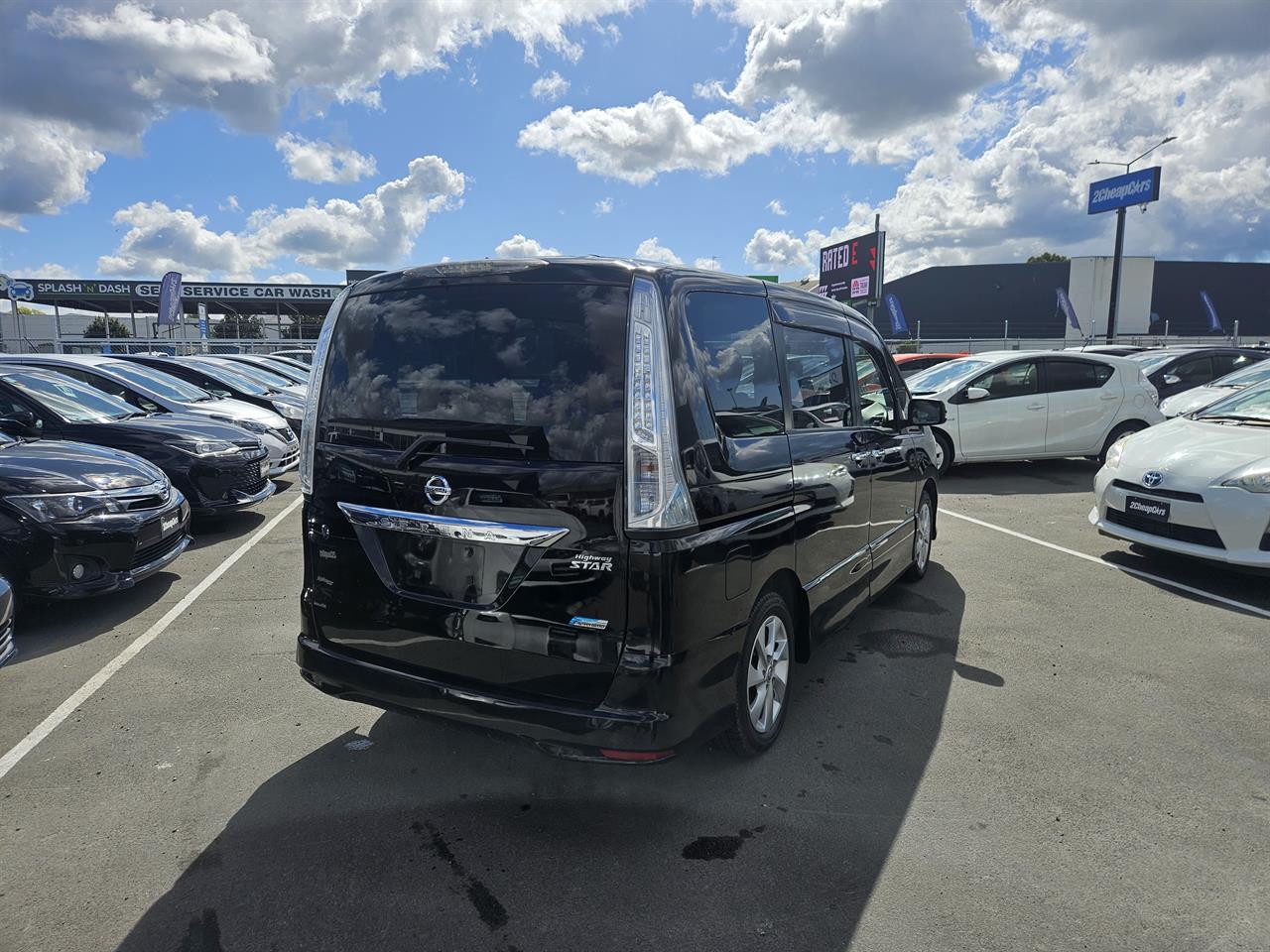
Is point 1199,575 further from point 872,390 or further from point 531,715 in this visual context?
point 531,715

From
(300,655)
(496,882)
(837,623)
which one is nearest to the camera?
(496,882)

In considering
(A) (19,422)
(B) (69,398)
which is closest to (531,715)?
(A) (19,422)

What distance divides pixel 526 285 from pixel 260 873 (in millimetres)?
2226

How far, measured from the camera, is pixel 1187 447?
20.1ft

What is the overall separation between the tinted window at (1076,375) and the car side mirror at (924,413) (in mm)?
6317

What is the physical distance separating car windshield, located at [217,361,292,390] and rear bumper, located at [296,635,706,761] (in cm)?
1211

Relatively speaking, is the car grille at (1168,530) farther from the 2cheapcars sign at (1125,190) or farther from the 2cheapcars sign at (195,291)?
the 2cheapcars sign at (195,291)

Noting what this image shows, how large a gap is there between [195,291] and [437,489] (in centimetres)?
5586

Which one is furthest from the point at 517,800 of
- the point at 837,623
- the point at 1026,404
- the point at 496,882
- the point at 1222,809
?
the point at 1026,404

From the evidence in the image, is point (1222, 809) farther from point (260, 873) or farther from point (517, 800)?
point (260, 873)

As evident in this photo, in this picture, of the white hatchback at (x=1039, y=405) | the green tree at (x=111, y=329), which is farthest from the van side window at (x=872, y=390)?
the green tree at (x=111, y=329)

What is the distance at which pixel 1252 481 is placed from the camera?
5.42 m

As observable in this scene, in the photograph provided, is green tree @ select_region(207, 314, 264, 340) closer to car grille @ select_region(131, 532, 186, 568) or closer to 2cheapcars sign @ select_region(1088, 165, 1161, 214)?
2cheapcars sign @ select_region(1088, 165, 1161, 214)

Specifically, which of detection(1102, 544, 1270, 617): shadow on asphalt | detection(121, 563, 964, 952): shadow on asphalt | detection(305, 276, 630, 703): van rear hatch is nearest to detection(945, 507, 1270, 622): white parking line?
detection(1102, 544, 1270, 617): shadow on asphalt
